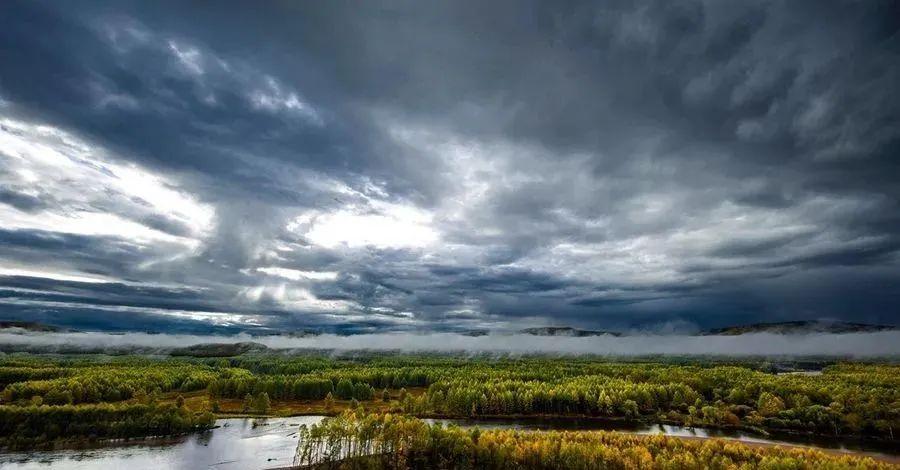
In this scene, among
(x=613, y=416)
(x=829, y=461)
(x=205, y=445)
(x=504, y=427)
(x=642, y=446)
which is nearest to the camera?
(x=829, y=461)

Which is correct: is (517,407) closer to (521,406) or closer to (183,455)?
(521,406)

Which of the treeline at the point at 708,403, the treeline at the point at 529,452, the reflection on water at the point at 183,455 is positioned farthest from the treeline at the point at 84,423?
the treeline at the point at 708,403

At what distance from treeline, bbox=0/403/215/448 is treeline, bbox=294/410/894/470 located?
44214 millimetres

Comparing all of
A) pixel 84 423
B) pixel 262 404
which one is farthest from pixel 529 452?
pixel 262 404

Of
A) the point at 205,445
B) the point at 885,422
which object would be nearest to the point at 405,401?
the point at 205,445

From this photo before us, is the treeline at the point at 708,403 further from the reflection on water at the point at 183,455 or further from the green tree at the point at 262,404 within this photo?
the reflection on water at the point at 183,455

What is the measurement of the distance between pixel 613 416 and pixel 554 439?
77.6 m

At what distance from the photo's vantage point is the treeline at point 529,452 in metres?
80.2

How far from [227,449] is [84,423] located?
39.8 meters

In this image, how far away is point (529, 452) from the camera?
3521 inches

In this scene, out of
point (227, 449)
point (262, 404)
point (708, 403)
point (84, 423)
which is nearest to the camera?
point (227, 449)

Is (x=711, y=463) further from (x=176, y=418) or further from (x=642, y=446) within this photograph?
(x=176, y=418)

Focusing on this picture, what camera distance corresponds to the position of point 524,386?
601ft

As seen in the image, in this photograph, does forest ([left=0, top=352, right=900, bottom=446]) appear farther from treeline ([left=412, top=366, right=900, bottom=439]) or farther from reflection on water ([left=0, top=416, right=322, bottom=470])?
reflection on water ([left=0, top=416, right=322, bottom=470])
